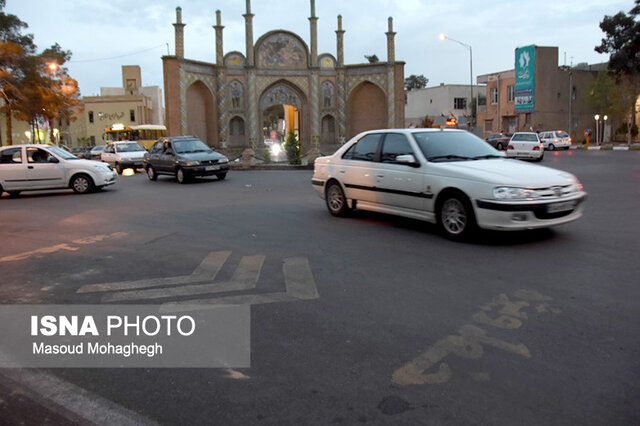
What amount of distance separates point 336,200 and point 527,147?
22157 mm

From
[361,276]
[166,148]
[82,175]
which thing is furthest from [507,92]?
[361,276]

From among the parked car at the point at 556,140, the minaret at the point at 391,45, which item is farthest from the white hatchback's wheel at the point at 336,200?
the parked car at the point at 556,140

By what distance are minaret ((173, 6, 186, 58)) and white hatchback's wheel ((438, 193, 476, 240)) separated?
3487cm

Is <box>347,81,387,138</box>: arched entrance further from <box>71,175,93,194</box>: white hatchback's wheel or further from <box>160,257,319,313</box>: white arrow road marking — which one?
<box>160,257,319,313</box>: white arrow road marking

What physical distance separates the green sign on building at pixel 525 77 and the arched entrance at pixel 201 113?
110 ft

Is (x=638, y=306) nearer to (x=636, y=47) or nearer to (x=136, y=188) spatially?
(x=136, y=188)

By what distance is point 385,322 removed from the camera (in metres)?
4.48

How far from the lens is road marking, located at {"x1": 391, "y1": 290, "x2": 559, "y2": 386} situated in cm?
349

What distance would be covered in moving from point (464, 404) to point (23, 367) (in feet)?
9.85

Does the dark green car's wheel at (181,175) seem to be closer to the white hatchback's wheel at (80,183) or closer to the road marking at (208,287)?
the white hatchback's wheel at (80,183)

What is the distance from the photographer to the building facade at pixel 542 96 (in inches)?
2189

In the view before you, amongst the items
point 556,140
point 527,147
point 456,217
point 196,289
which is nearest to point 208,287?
point 196,289

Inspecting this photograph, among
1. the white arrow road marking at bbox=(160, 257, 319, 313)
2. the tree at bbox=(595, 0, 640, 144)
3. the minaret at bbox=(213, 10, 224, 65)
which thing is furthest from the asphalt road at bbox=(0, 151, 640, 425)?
the tree at bbox=(595, 0, 640, 144)

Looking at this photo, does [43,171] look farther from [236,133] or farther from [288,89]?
A: [288,89]
